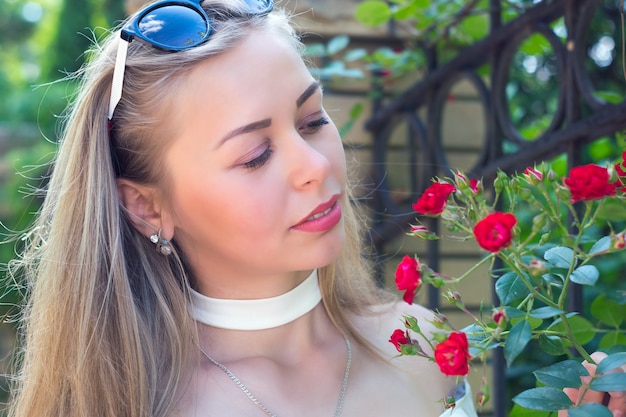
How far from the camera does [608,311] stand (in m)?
1.38

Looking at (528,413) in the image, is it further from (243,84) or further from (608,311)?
(243,84)

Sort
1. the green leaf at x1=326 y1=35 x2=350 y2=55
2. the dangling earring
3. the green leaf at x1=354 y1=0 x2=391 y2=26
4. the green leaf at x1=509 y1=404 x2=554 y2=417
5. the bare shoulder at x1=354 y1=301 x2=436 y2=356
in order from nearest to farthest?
1. the green leaf at x1=509 y1=404 x2=554 y2=417
2. the dangling earring
3. the bare shoulder at x1=354 y1=301 x2=436 y2=356
4. the green leaf at x1=354 y1=0 x2=391 y2=26
5. the green leaf at x1=326 y1=35 x2=350 y2=55

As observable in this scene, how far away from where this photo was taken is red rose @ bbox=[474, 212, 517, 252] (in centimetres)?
88

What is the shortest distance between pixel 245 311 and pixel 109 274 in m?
0.30

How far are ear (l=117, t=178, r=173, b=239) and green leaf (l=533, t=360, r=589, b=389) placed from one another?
93 centimetres

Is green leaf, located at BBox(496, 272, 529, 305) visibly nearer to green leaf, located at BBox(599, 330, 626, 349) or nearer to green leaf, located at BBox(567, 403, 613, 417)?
green leaf, located at BBox(567, 403, 613, 417)

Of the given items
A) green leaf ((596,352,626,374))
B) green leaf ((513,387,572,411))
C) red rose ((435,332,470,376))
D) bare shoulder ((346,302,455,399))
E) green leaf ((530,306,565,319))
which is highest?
green leaf ((530,306,565,319))

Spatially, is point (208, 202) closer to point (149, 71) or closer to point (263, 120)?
point (263, 120)

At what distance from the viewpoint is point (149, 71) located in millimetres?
1586

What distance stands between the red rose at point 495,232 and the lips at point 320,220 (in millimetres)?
592

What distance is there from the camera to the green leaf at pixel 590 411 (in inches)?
36.3

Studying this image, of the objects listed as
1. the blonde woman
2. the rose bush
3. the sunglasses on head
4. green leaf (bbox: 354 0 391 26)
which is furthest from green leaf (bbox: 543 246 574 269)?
green leaf (bbox: 354 0 391 26)

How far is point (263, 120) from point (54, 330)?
64cm

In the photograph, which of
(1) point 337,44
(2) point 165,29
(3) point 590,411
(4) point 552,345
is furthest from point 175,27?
(1) point 337,44
